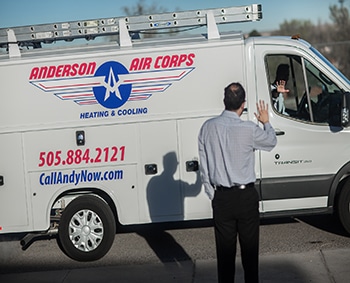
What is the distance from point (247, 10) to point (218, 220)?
3371 millimetres

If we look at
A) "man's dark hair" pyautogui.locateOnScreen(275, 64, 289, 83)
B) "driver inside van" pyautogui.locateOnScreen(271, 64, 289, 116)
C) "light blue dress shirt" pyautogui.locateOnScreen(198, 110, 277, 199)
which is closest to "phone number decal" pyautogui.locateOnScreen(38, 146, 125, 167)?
"driver inside van" pyautogui.locateOnScreen(271, 64, 289, 116)

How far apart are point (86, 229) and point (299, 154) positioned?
8.62 feet

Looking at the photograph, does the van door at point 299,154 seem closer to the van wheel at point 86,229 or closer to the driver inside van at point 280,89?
the driver inside van at point 280,89

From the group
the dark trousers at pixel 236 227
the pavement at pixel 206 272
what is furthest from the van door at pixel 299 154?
the dark trousers at pixel 236 227

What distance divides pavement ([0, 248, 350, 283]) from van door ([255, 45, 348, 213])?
68cm

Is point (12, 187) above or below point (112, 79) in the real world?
below

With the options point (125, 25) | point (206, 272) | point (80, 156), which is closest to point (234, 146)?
point (206, 272)

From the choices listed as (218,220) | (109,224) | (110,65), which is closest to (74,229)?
(109,224)

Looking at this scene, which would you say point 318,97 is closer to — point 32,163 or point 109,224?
point 109,224

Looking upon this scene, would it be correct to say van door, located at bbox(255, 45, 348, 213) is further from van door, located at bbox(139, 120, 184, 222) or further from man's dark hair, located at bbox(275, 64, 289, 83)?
van door, located at bbox(139, 120, 184, 222)

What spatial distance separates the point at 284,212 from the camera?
8.25 meters

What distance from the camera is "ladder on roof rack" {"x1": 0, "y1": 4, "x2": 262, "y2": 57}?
8320 mm

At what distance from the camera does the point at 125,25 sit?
328 inches

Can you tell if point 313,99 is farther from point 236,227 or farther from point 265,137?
point 236,227
